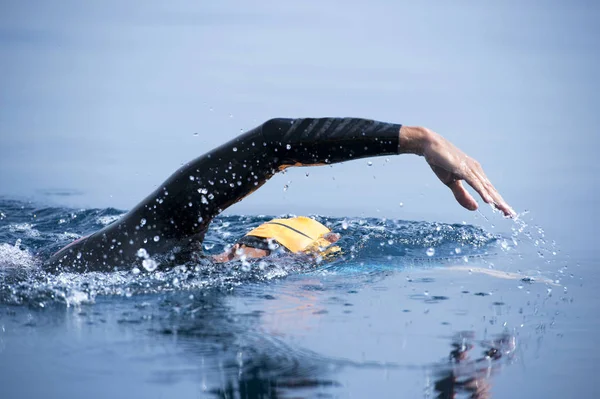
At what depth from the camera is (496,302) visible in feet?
12.1

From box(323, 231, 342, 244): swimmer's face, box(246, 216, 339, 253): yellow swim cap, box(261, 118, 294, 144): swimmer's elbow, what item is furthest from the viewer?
box(323, 231, 342, 244): swimmer's face

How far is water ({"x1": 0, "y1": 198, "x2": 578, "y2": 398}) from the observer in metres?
2.55

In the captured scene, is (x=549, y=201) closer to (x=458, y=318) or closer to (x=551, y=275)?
(x=551, y=275)

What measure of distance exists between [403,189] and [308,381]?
5332mm

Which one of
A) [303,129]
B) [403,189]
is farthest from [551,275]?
[403,189]

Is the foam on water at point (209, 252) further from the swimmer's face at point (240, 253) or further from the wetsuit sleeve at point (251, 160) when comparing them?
the wetsuit sleeve at point (251, 160)

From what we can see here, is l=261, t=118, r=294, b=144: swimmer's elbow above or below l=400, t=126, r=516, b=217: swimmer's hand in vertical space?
above

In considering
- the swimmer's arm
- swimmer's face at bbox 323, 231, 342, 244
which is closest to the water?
swimmer's face at bbox 323, 231, 342, 244

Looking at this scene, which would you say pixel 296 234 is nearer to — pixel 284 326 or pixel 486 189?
→ pixel 486 189

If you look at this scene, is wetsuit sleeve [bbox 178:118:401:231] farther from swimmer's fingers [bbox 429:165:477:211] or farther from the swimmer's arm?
swimmer's fingers [bbox 429:165:477:211]

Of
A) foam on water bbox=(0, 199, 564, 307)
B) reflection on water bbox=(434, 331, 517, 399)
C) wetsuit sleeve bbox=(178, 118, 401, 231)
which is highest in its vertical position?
wetsuit sleeve bbox=(178, 118, 401, 231)

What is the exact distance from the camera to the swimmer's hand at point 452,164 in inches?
138

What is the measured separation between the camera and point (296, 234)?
5074 millimetres

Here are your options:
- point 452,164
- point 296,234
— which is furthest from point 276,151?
point 296,234
